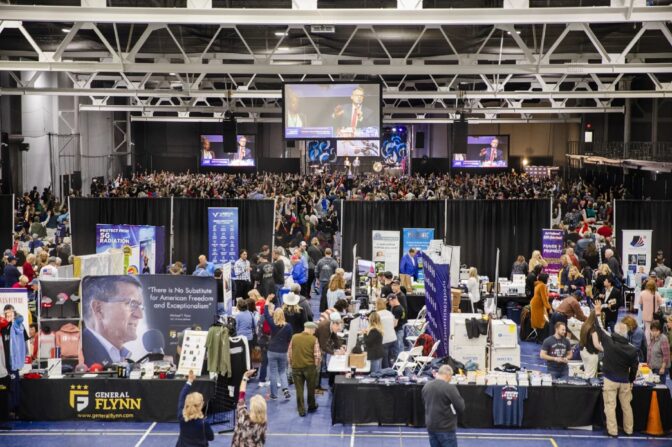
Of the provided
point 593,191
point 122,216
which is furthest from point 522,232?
point 593,191

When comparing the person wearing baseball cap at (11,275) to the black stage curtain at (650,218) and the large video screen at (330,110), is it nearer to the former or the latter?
the large video screen at (330,110)

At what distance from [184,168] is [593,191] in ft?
72.5

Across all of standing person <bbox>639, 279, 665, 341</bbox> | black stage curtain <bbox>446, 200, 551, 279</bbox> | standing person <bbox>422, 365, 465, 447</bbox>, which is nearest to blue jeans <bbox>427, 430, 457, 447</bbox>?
standing person <bbox>422, 365, 465, 447</bbox>

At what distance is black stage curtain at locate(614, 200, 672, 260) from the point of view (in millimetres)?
19141

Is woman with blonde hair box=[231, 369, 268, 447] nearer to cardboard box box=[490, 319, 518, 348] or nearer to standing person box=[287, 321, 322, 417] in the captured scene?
standing person box=[287, 321, 322, 417]

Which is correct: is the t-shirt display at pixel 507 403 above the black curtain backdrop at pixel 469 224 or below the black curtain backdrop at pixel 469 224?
below

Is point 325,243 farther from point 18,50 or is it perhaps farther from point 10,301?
point 10,301

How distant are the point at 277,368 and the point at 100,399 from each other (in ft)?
7.48

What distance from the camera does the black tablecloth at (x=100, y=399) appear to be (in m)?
9.95

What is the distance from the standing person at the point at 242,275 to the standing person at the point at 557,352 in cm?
696

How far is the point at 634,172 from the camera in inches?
1270

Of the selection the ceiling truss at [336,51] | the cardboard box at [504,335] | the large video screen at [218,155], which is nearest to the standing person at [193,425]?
the cardboard box at [504,335]

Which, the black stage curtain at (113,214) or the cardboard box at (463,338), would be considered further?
the black stage curtain at (113,214)

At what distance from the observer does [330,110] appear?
635 inches
